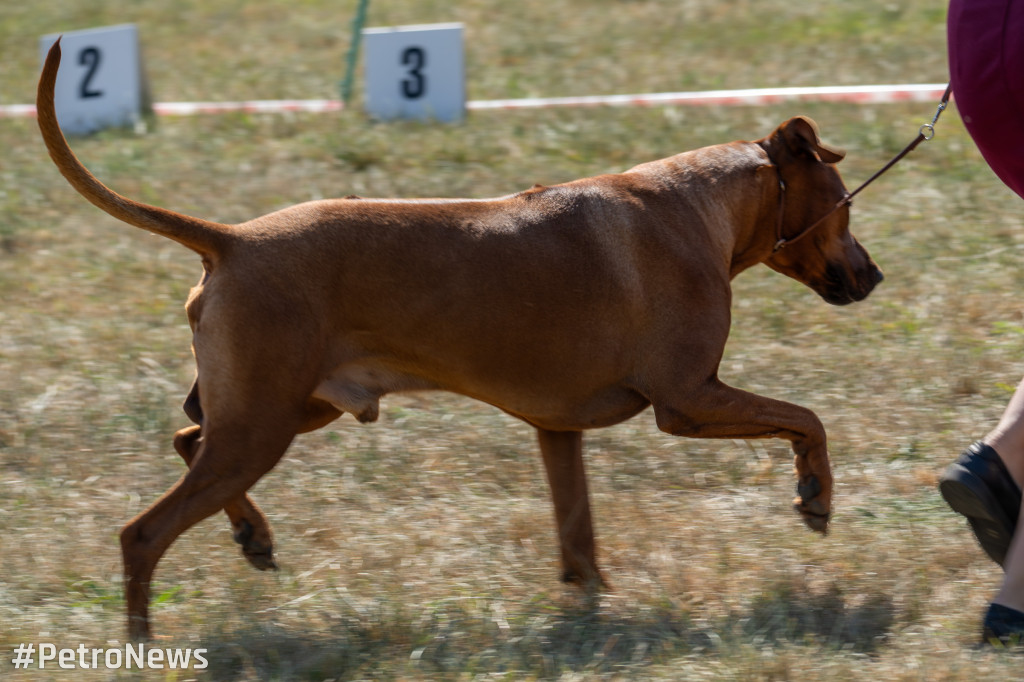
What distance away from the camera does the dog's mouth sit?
15.0ft

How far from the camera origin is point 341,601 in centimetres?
399

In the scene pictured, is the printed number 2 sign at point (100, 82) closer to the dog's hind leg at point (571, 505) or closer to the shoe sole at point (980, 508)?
the dog's hind leg at point (571, 505)

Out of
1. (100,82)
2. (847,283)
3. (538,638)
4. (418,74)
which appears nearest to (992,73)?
(847,283)

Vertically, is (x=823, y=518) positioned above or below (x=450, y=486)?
above

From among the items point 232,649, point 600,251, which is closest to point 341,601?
point 232,649

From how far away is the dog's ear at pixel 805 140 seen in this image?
A: 439 cm

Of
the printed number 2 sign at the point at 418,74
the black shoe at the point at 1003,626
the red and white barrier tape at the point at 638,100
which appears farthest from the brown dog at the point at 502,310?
the printed number 2 sign at the point at 418,74

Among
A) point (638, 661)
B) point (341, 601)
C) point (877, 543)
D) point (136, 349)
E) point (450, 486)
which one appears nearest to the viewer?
point (638, 661)

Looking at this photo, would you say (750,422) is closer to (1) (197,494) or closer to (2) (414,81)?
(1) (197,494)

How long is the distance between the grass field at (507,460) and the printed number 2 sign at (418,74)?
0.82 feet

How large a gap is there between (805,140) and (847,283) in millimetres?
556

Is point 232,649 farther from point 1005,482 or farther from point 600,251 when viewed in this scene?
point 1005,482

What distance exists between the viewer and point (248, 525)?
14.0 feet

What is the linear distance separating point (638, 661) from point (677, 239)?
1.38 m
